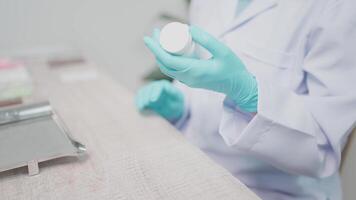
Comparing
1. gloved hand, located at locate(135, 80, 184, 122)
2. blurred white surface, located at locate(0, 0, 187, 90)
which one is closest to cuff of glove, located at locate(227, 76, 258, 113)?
gloved hand, located at locate(135, 80, 184, 122)

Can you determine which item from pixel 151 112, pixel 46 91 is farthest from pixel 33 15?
pixel 151 112

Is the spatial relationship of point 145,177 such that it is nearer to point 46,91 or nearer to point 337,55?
point 337,55

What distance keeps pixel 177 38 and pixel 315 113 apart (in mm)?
303

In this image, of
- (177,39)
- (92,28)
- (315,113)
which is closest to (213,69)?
(177,39)

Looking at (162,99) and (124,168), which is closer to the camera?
(124,168)

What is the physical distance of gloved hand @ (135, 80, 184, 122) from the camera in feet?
2.75

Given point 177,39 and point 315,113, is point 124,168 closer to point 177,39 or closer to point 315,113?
point 177,39

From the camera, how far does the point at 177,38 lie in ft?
1.88

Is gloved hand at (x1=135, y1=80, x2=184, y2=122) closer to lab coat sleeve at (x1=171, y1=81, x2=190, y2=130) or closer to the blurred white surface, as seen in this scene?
lab coat sleeve at (x1=171, y1=81, x2=190, y2=130)

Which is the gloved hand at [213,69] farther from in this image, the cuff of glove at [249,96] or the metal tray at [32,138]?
the metal tray at [32,138]

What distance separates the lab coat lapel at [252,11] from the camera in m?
0.75

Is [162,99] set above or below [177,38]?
below

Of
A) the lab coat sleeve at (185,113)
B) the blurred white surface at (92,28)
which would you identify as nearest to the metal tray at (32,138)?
the lab coat sleeve at (185,113)

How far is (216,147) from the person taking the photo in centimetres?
81
